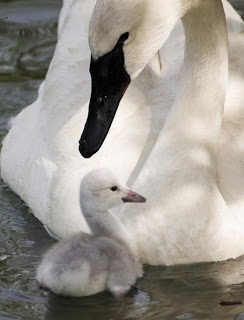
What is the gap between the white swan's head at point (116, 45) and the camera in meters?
7.50

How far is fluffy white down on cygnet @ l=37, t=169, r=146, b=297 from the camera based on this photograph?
25.2 feet

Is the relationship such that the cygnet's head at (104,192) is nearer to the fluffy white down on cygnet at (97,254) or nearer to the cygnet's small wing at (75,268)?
the fluffy white down on cygnet at (97,254)

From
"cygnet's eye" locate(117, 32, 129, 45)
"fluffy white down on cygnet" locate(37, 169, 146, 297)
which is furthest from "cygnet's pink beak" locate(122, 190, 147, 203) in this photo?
"cygnet's eye" locate(117, 32, 129, 45)

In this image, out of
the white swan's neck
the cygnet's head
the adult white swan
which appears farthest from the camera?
the white swan's neck

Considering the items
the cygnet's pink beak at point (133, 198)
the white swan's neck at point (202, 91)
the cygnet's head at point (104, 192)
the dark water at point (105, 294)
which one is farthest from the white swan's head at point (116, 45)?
the dark water at point (105, 294)

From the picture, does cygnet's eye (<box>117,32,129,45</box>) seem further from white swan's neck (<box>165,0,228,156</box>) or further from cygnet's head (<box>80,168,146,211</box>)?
cygnet's head (<box>80,168,146,211</box>)

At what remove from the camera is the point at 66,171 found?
864 centimetres

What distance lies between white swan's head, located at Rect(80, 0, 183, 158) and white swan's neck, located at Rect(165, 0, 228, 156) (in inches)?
19.4

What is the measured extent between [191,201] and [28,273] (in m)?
1.03

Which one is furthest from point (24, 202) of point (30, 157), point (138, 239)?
point (138, 239)

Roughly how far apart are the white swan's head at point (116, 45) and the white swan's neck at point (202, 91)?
1.62 feet

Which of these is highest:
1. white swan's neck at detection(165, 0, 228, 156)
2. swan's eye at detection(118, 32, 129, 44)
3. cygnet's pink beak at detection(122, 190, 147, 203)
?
swan's eye at detection(118, 32, 129, 44)

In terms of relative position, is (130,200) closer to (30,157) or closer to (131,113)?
(131,113)

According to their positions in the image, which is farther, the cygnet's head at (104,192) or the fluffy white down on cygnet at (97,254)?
the cygnet's head at (104,192)
